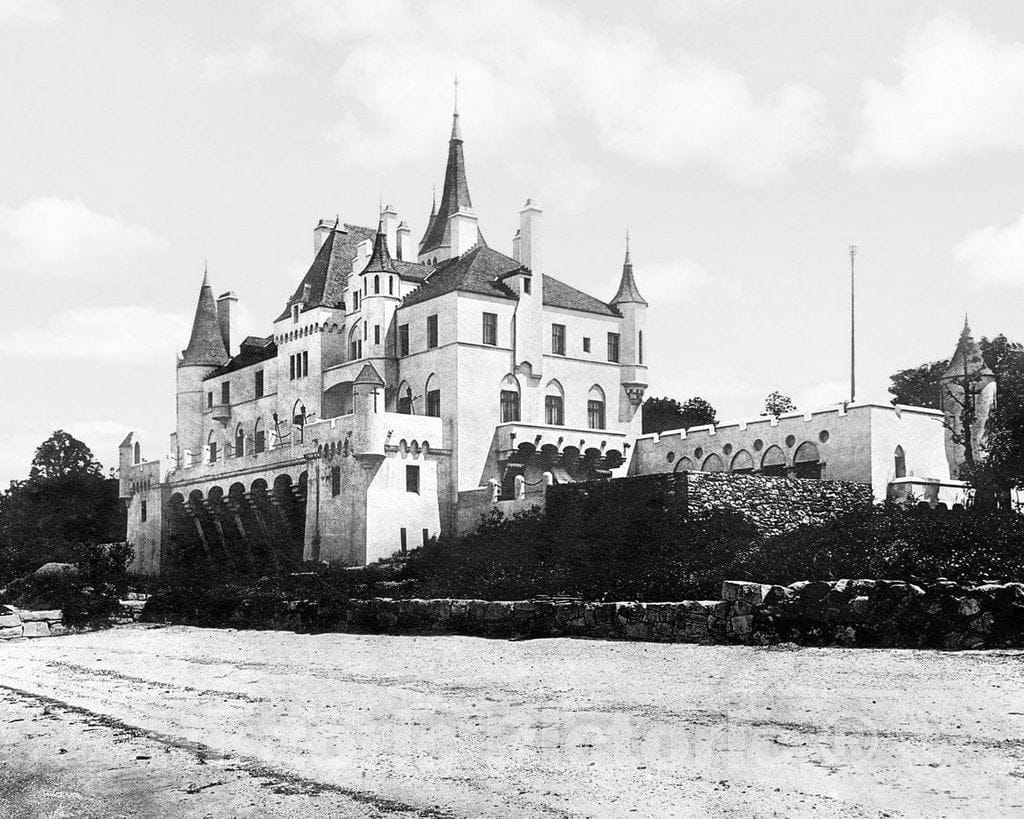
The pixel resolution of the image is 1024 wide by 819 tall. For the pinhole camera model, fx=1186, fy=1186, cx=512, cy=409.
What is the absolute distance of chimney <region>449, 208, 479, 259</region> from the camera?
60844 millimetres

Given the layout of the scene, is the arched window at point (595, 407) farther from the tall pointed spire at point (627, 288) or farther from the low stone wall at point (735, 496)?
the low stone wall at point (735, 496)

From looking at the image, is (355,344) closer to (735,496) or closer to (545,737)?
(735,496)

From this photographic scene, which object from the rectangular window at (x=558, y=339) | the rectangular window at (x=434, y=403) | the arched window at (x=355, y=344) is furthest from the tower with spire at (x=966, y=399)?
the arched window at (x=355, y=344)

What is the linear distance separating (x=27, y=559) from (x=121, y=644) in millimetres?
32928

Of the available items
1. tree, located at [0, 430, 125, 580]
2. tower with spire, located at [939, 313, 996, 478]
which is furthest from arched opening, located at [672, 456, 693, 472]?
tree, located at [0, 430, 125, 580]

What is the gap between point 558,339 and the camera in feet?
181

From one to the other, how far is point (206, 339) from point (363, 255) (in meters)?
15.3

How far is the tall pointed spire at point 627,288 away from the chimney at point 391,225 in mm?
12723

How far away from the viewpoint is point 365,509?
154 ft

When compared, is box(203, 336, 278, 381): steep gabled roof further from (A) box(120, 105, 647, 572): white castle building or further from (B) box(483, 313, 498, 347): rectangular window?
(B) box(483, 313, 498, 347): rectangular window

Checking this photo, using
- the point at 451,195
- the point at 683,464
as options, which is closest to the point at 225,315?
the point at 451,195

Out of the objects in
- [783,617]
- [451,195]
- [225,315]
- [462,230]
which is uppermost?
[451,195]

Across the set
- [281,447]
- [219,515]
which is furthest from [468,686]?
[219,515]

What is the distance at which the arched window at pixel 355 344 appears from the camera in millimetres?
54969
